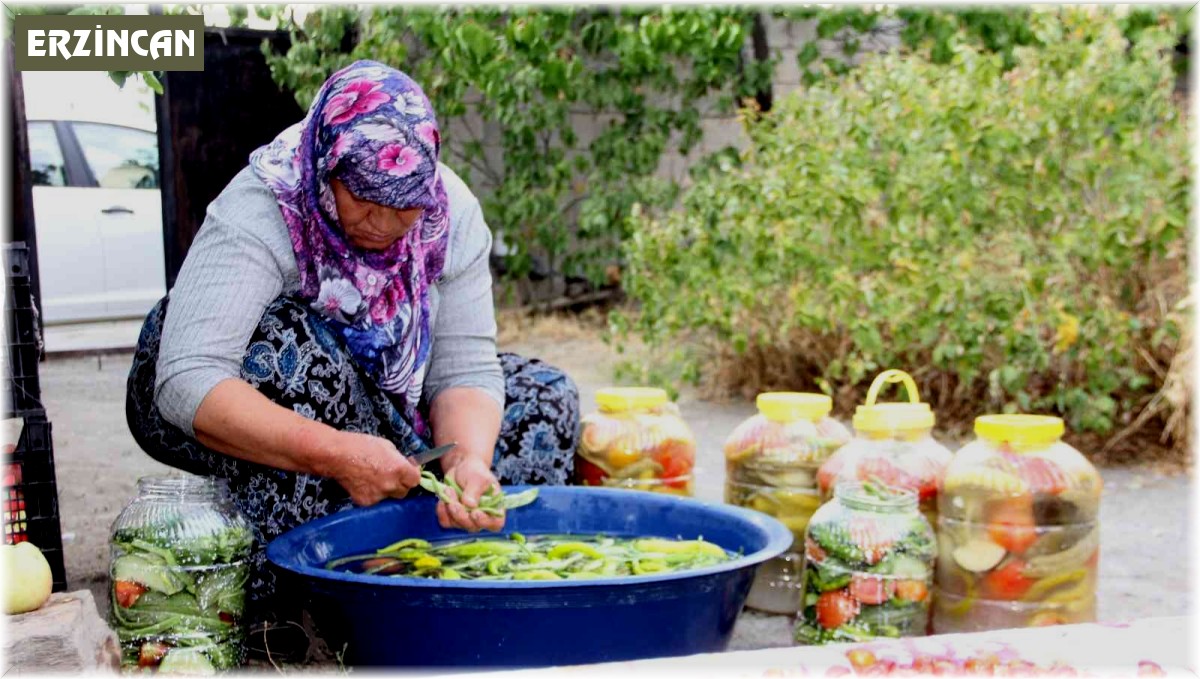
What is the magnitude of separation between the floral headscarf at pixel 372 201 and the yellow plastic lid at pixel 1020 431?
48.9 inches

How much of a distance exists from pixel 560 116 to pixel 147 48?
17.4ft

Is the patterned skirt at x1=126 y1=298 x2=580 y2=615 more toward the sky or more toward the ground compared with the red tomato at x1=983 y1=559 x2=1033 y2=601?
more toward the sky

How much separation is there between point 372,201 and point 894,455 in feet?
4.18

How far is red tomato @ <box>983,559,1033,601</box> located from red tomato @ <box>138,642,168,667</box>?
168 cm

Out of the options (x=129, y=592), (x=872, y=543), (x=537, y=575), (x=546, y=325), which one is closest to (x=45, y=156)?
(x=546, y=325)

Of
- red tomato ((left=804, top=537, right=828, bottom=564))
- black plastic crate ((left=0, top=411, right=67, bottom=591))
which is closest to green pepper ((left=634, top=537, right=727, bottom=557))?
red tomato ((left=804, top=537, right=828, bottom=564))

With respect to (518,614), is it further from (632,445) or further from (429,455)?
(632,445)

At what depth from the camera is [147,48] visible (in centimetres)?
289

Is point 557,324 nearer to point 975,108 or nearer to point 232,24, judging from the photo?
point 232,24

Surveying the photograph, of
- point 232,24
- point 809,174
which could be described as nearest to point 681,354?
point 809,174

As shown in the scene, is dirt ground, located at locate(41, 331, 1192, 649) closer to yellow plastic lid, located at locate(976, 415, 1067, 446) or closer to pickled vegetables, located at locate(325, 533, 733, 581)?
pickled vegetables, located at locate(325, 533, 733, 581)

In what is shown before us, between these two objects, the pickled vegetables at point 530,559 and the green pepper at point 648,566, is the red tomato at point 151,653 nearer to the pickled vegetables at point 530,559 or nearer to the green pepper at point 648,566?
the pickled vegetables at point 530,559

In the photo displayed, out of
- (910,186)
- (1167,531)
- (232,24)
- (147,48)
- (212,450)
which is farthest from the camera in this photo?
(232,24)

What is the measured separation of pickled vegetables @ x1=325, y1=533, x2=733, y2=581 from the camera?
2.59 m
